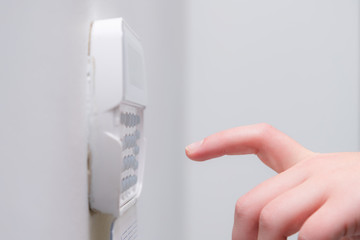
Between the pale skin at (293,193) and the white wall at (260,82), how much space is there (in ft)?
1.92

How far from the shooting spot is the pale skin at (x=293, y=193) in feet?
0.89

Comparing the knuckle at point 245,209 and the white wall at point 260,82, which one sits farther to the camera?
the white wall at point 260,82

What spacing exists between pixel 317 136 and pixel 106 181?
2.56 feet

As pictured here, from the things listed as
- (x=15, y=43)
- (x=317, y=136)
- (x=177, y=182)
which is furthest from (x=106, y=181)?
(x=317, y=136)

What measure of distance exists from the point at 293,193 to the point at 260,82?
70 cm

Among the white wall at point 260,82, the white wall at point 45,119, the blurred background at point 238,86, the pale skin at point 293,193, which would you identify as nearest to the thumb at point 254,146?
the pale skin at point 293,193

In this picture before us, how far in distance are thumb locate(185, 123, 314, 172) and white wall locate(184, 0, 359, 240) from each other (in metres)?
0.58

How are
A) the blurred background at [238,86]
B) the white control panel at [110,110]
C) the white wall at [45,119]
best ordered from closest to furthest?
the white wall at [45,119], the white control panel at [110,110], the blurred background at [238,86]

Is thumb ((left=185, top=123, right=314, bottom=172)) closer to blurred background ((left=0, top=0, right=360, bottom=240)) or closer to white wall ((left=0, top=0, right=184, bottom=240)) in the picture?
white wall ((left=0, top=0, right=184, bottom=240))

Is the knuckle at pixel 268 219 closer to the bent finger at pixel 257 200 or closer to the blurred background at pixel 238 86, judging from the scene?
the bent finger at pixel 257 200

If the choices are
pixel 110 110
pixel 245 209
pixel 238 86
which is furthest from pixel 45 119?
pixel 238 86

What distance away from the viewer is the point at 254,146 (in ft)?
1.28

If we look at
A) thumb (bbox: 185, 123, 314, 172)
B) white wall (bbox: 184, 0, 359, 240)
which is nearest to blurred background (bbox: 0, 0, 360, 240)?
white wall (bbox: 184, 0, 359, 240)

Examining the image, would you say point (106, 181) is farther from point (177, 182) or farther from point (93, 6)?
point (177, 182)
